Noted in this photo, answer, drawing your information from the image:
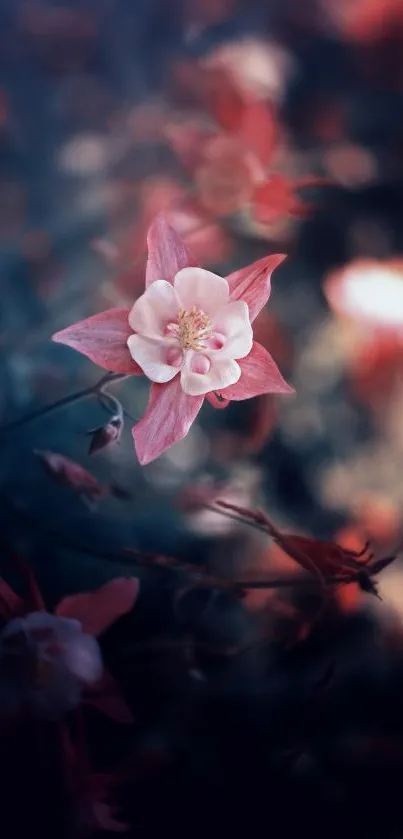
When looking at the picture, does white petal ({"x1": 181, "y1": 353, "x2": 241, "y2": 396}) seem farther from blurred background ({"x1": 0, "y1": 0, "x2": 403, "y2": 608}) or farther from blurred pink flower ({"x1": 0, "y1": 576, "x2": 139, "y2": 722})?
blurred pink flower ({"x1": 0, "y1": 576, "x2": 139, "y2": 722})

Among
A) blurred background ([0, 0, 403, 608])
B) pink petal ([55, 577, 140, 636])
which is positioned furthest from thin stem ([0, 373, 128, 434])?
pink petal ([55, 577, 140, 636])

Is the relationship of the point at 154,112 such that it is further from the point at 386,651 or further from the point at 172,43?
the point at 386,651

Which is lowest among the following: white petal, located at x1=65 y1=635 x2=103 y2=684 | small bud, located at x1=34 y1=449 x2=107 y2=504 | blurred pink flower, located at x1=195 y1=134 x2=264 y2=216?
white petal, located at x1=65 y1=635 x2=103 y2=684

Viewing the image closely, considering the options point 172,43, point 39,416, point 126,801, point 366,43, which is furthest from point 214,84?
point 126,801

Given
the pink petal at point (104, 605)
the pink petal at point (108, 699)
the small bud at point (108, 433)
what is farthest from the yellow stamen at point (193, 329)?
the pink petal at point (108, 699)

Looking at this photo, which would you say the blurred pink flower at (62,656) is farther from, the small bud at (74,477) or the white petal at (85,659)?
the small bud at (74,477)

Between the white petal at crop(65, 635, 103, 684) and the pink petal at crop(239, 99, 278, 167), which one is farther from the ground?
the pink petal at crop(239, 99, 278, 167)
